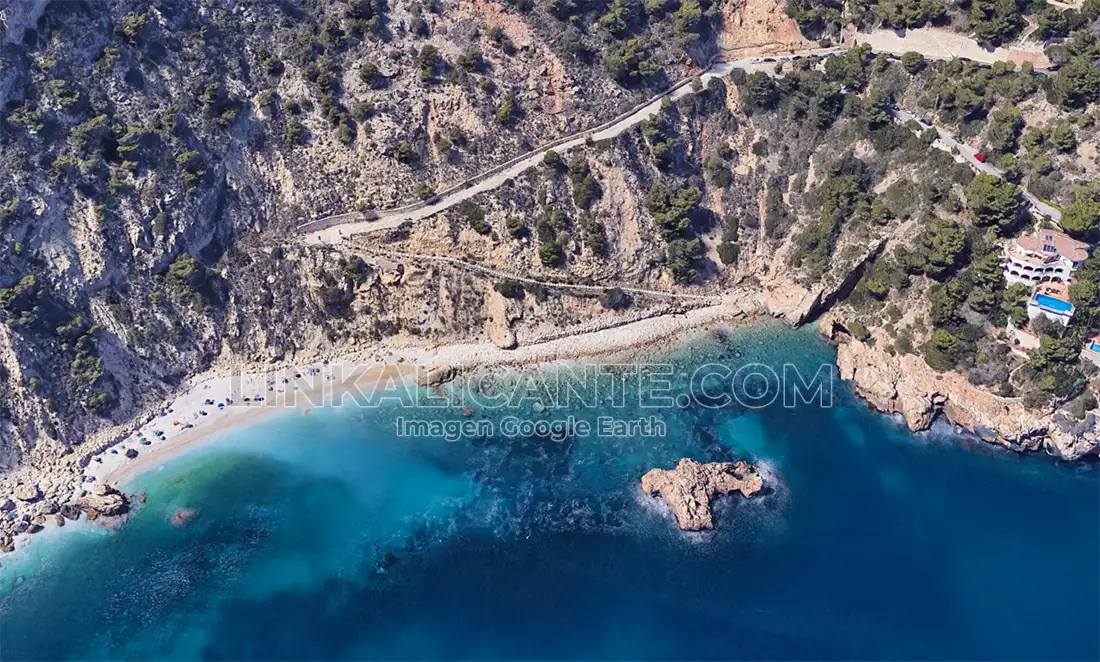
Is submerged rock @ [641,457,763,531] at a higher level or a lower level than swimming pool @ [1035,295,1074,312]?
lower

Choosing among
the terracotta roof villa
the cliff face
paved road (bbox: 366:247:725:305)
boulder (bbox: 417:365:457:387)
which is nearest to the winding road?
paved road (bbox: 366:247:725:305)

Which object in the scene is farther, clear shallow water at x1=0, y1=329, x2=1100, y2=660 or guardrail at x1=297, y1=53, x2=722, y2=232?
guardrail at x1=297, y1=53, x2=722, y2=232

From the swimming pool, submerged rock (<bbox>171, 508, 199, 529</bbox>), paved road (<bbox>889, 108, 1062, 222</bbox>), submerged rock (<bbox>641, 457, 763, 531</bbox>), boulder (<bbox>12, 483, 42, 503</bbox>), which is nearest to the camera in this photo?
submerged rock (<bbox>641, 457, 763, 531</bbox>)

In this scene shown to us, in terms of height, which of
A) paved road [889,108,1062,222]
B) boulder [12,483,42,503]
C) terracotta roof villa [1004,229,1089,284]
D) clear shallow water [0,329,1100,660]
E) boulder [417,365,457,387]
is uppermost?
paved road [889,108,1062,222]

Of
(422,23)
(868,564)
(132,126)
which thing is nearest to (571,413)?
(868,564)

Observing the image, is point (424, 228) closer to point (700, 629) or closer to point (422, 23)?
point (422, 23)

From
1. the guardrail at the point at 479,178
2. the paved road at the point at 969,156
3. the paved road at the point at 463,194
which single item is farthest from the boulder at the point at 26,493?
the paved road at the point at 969,156

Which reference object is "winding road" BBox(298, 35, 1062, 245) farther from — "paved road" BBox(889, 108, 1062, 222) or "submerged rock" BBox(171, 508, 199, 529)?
"submerged rock" BBox(171, 508, 199, 529)

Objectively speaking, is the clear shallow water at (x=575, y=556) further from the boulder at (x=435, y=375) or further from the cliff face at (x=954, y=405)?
the boulder at (x=435, y=375)
